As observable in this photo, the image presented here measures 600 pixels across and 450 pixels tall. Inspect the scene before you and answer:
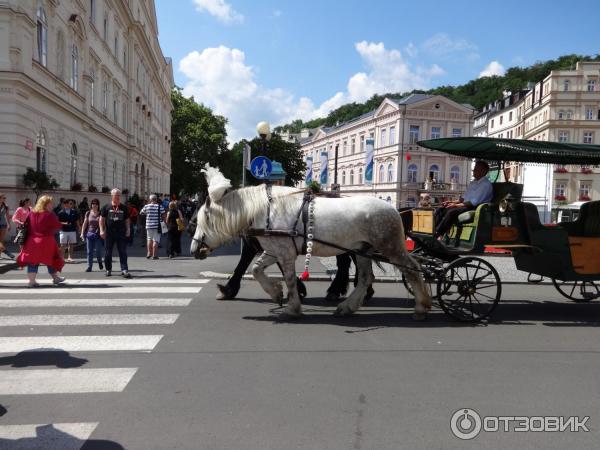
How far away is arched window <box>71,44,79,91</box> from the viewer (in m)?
22.5

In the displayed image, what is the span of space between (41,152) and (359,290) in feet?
53.4

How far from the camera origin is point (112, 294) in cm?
825

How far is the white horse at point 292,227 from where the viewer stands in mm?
6637

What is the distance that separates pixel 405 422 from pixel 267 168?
10105 mm

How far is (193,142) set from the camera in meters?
72.6

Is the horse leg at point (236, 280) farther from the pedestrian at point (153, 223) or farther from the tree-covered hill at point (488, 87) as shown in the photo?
the tree-covered hill at point (488, 87)

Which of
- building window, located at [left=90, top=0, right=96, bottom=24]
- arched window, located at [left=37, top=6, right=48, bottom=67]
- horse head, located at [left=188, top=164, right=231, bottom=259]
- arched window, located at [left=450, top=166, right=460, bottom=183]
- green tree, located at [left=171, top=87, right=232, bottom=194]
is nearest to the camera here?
horse head, located at [left=188, top=164, right=231, bottom=259]

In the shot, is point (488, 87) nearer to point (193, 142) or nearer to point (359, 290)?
Answer: point (193, 142)

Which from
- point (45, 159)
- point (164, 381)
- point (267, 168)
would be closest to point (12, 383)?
point (164, 381)

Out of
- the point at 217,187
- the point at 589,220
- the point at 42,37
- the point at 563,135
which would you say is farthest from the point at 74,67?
the point at 563,135

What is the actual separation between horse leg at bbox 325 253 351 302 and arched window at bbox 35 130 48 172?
1442cm

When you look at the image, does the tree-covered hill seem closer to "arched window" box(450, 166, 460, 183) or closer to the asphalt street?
"arched window" box(450, 166, 460, 183)

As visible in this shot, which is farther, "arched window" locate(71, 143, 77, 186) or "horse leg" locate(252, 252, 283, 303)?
"arched window" locate(71, 143, 77, 186)

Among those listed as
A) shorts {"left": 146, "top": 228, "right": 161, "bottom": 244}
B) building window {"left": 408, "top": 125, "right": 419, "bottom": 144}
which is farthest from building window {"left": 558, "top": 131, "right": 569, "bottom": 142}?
shorts {"left": 146, "top": 228, "right": 161, "bottom": 244}
